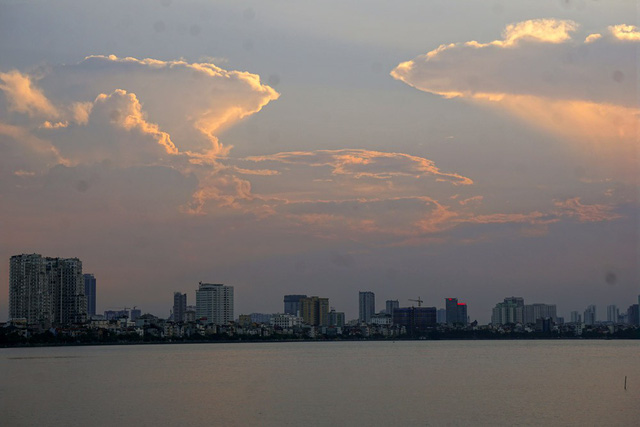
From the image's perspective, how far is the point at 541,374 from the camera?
135 meters

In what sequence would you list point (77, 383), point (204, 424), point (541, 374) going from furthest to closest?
point (541, 374)
point (77, 383)
point (204, 424)

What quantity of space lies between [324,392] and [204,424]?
30.7 metres

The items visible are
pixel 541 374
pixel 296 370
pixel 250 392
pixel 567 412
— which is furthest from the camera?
pixel 296 370

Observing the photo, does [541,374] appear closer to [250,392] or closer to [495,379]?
[495,379]

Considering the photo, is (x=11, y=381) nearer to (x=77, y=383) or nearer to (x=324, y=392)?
(x=77, y=383)

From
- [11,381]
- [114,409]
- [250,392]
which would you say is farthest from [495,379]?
[11,381]

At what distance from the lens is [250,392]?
99.8 metres

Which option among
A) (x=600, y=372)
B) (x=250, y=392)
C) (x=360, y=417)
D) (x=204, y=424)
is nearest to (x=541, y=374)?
(x=600, y=372)

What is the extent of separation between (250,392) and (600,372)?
67409 mm

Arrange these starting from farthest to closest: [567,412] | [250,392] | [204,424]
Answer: [250,392] → [567,412] → [204,424]

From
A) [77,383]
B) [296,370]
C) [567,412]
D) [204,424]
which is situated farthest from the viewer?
[296,370]

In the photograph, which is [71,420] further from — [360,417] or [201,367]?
[201,367]

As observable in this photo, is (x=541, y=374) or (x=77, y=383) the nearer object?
(x=77, y=383)

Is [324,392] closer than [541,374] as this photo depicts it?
Yes
